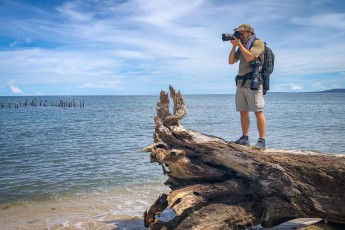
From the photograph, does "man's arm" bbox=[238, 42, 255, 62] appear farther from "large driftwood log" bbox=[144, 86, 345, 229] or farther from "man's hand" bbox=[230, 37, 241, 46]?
"large driftwood log" bbox=[144, 86, 345, 229]

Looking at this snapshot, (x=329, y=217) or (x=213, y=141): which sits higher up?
(x=213, y=141)

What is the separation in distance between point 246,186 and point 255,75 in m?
2.28

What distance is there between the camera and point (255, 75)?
683cm

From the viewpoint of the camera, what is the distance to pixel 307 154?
608 centimetres

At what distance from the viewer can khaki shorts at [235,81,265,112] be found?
22.8 ft

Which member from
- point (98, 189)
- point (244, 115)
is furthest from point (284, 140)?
point (244, 115)

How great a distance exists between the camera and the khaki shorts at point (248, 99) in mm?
6949

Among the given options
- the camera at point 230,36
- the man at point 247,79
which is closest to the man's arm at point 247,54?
the man at point 247,79

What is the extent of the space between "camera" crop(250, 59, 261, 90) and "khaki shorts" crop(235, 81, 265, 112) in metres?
0.20

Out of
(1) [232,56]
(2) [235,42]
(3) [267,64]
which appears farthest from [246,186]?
(2) [235,42]

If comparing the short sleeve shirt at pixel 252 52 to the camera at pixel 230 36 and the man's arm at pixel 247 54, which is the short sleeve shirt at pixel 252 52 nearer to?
the man's arm at pixel 247 54

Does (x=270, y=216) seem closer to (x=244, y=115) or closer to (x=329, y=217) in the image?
(x=329, y=217)

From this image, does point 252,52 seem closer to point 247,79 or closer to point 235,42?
point 235,42

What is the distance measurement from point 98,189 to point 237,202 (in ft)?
23.7
